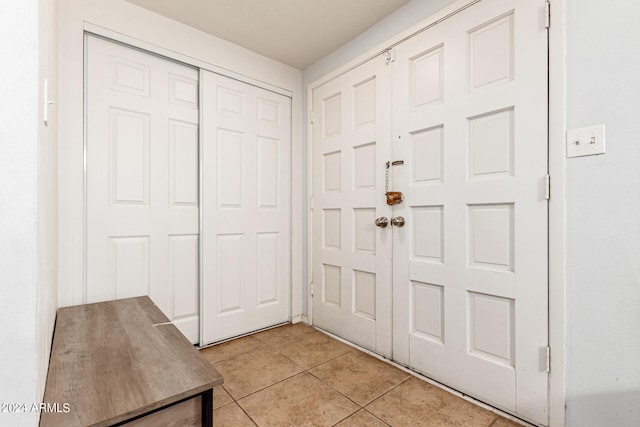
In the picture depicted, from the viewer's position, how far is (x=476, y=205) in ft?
5.34

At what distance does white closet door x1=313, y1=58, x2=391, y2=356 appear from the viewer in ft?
6.91

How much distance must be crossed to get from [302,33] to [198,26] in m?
0.77

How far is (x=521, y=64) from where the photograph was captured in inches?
56.9

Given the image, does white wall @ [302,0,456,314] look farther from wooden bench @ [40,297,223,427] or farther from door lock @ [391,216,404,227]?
wooden bench @ [40,297,223,427]

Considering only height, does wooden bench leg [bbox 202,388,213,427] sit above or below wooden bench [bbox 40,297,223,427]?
below

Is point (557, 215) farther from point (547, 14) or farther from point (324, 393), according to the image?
point (324, 393)

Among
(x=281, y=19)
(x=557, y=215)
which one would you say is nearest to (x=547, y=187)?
(x=557, y=215)

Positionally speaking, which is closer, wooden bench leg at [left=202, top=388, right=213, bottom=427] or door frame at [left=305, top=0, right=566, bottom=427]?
wooden bench leg at [left=202, top=388, right=213, bottom=427]

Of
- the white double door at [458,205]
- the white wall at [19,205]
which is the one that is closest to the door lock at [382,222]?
the white double door at [458,205]

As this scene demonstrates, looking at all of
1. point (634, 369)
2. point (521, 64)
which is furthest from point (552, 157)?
point (634, 369)

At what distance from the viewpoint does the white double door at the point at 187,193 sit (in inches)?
74.4

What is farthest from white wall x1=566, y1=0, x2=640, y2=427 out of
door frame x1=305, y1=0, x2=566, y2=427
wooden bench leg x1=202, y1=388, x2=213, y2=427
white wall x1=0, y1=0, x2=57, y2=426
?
white wall x1=0, y1=0, x2=57, y2=426

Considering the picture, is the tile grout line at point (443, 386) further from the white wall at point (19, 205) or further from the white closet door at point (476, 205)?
the white wall at point (19, 205)

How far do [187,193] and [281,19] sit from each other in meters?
1.43
